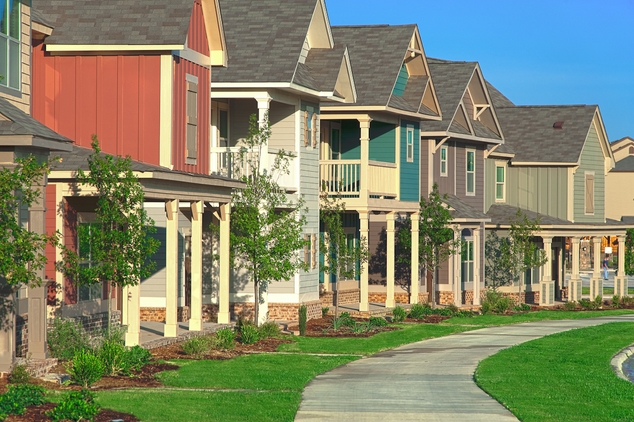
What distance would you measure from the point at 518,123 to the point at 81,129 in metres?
32.1

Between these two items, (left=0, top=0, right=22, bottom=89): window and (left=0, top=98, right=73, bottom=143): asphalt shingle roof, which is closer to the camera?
(left=0, top=98, right=73, bottom=143): asphalt shingle roof

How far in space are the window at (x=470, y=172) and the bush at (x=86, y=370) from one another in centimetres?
2946

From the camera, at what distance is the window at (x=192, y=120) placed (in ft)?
83.8

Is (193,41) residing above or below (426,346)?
above

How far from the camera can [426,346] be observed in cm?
2686

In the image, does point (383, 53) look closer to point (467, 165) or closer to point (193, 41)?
point (467, 165)

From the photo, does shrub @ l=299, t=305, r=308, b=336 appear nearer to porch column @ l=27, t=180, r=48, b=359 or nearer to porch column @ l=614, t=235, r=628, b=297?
porch column @ l=27, t=180, r=48, b=359

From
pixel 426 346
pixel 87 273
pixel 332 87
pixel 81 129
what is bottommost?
pixel 426 346

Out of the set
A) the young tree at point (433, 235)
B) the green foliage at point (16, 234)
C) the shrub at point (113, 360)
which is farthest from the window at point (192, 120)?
the young tree at point (433, 235)

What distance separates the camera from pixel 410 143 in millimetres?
38969

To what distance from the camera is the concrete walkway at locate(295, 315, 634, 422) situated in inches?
619

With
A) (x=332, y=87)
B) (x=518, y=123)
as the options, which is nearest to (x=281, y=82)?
(x=332, y=87)

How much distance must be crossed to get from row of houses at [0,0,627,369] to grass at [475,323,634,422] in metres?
7.18

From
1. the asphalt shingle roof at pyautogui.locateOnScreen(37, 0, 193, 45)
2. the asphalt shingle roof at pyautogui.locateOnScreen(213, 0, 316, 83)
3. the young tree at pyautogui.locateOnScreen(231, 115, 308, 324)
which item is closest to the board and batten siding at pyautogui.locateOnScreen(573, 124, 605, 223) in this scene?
the asphalt shingle roof at pyautogui.locateOnScreen(213, 0, 316, 83)
